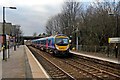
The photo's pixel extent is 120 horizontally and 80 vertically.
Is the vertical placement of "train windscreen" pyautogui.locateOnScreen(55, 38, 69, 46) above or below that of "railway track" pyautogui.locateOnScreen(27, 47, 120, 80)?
above

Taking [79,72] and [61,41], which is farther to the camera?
[61,41]

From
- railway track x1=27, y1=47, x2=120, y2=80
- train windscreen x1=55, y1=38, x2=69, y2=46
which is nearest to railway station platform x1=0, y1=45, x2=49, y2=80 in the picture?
railway track x1=27, y1=47, x2=120, y2=80

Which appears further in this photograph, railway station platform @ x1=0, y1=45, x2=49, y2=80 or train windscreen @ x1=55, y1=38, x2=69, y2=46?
train windscreen @ x1=55, y1=38, x2=69, y2=46

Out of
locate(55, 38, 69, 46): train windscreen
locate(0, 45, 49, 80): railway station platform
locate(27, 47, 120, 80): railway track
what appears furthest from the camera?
locate(55, 38, 69, 46): train windscreen

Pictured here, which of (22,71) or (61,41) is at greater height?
(61,41)

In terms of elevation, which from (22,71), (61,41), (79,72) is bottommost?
(79,72)

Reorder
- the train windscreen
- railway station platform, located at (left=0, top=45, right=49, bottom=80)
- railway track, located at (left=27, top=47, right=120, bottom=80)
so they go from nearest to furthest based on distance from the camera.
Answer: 1. railway station platform, located at (left=0, top=45, right=49, bottom=80)
2. railway track, located at (left=27, top=47, right=120, bottom=80)
3. the train windscreen

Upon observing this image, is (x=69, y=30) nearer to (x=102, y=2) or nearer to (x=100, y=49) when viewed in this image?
(x=102, y=2)

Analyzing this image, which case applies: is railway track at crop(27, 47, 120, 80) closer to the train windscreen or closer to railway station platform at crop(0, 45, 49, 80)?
railway station platform at crop(0, 45, 49, 80)

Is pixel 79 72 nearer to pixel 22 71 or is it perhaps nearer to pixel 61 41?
pixel 22 71

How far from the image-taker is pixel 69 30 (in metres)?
72.8

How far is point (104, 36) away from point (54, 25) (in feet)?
223

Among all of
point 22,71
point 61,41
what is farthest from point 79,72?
point 61,41

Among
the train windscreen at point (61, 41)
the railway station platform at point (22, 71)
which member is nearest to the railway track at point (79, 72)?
the railway station platform at point (22, 71)
